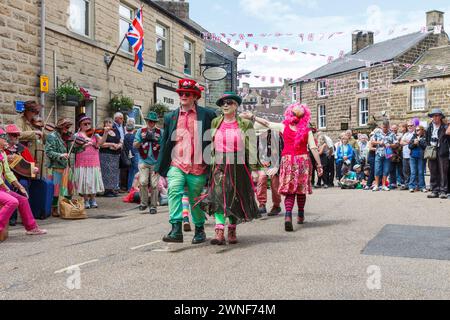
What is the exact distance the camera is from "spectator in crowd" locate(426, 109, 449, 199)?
39.6 feet

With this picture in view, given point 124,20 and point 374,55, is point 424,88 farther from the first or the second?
point 124,20


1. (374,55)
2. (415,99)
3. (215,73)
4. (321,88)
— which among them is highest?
(374,55)

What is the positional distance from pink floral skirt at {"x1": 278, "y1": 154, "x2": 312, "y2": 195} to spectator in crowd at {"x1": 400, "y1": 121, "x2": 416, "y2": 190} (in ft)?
24.1

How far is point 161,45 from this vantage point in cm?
1934

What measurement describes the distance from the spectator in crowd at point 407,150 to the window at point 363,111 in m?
23.8

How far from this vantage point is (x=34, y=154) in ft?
30.0

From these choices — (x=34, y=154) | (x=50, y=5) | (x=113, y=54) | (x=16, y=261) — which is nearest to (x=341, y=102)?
(x=113, y=54)

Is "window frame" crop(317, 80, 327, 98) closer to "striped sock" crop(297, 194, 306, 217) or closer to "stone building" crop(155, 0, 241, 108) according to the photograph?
"stone building" crop(155, 0, 241, 108)

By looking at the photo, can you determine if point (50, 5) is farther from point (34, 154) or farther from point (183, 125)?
point (183, 125)

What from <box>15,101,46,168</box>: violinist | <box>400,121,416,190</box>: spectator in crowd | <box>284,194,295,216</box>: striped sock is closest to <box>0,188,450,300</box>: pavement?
<box>284,194,295,216</box>: striped sock

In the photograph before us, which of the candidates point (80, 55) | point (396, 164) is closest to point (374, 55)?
point (396, 164)

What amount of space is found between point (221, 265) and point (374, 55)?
121 feet

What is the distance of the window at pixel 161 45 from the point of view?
18922 mm
